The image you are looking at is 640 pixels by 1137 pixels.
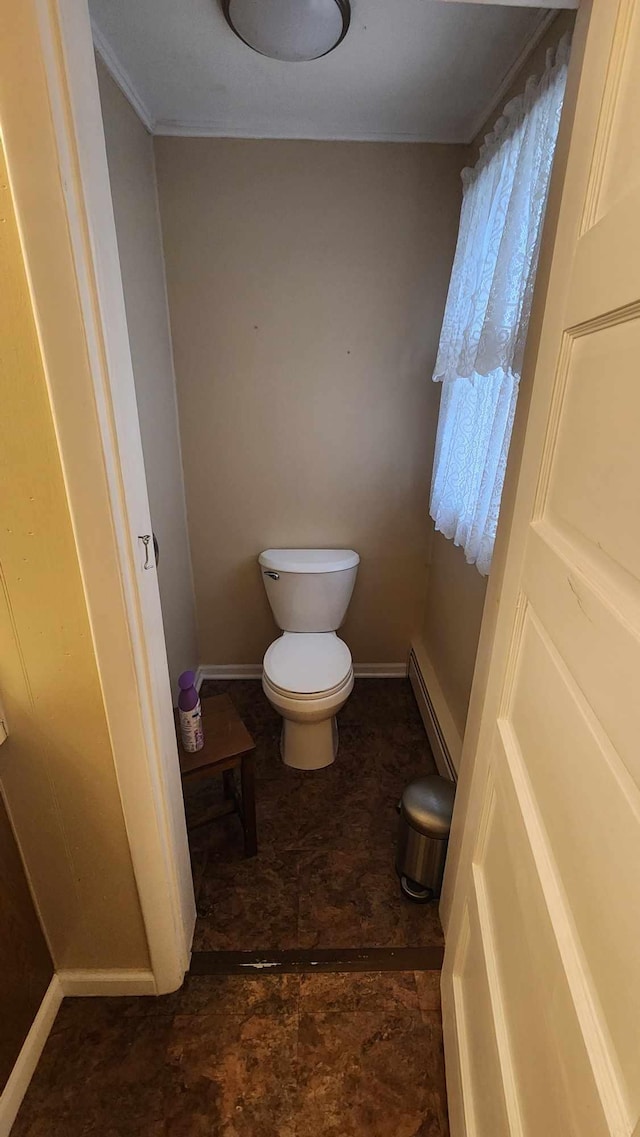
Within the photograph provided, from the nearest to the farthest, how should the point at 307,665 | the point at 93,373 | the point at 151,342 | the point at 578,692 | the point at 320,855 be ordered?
the point at 578,692 → the point at 93,373 → the point at 320,855 → the point at 151,342 → the point at 307,665

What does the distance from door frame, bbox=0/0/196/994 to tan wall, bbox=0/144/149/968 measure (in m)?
0.03

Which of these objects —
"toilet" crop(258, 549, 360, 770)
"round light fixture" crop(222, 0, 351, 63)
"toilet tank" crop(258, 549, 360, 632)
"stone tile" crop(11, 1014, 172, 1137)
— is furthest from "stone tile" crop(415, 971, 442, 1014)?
"round light fixture" crop(222, 0, 351, 63)

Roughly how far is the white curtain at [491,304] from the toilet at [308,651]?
547mm

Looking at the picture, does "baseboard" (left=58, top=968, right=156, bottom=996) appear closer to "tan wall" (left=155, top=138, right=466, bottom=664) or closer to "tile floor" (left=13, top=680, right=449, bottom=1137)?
"tile floor" (left=13, top=680, right=449, bottom=1137)

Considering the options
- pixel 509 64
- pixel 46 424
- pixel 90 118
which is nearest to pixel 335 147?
pixel 509 64

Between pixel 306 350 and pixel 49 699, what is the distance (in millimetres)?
1541

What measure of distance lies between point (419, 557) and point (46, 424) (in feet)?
5.64

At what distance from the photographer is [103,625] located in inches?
34.8

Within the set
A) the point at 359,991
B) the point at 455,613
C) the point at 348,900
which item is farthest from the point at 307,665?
the point at 359,991

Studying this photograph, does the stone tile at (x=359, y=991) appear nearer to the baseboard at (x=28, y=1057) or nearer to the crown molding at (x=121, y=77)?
the baseboard at (x=28, y=1057)

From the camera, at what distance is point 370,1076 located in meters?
1.10

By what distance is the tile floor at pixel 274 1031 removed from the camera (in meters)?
1.04

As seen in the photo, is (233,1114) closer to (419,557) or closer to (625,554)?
(625,554)

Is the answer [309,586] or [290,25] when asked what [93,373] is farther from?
[309,586]
